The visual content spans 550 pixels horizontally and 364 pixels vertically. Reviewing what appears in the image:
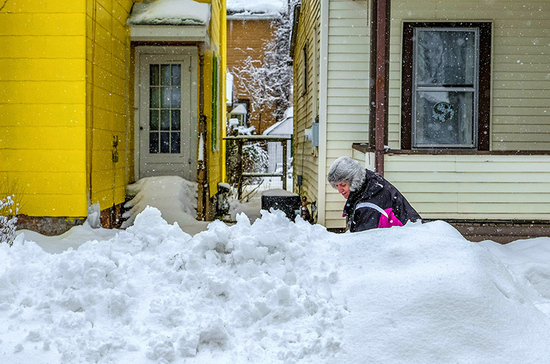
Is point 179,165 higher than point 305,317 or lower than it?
higher

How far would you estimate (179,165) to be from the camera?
9906 mm

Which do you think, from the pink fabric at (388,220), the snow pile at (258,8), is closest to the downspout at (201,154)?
the pink fabric at (388,220)

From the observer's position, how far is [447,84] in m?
7.36

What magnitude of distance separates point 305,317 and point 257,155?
53.3 feet

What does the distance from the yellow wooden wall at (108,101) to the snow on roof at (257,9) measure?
2040 cm

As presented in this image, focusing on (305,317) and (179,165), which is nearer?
(305,317)

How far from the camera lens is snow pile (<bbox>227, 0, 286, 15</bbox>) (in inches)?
1141

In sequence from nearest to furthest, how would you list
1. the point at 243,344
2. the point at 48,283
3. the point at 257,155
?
the point at 243,344 → the point at 48,283 → the point at 257,155

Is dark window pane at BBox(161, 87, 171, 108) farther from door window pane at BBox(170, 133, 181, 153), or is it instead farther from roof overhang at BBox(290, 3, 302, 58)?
roof overhang at BBox(290, 3, 302, 58)

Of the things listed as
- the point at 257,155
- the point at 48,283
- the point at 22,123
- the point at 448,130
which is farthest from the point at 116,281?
the point at 257,155

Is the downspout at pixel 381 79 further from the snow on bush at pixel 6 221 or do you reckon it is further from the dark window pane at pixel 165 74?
the dark window pane at pixel 165 74

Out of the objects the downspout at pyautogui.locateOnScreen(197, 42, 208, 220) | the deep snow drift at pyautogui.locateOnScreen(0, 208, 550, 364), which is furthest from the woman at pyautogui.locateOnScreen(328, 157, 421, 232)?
the downspout at pyautogui.locateOnScreen(197, 42, 208, 220)

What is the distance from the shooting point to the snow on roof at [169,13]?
8.79 m

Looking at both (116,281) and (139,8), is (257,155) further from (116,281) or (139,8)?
(116,281)
